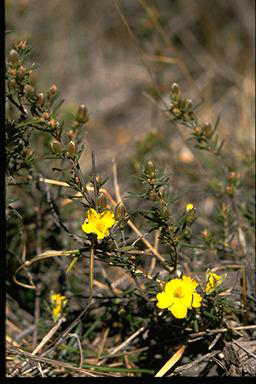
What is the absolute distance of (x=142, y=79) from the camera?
3.20 m

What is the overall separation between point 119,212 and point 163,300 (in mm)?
276

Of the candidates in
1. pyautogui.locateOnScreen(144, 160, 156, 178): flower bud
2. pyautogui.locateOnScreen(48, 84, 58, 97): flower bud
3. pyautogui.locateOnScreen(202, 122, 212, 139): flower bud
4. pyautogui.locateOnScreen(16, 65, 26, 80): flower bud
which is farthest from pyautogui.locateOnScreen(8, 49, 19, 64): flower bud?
pyautogui.locateOnScreen(202, 122, 212, 139): flower bud

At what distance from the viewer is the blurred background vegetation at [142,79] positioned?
8.77ft

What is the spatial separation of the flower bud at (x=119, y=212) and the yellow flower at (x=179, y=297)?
232 millimetres

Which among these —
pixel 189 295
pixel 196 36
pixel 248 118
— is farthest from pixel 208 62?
pixel 189 295

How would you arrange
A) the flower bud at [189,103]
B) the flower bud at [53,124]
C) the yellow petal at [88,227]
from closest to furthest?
the yellow petal at [88,227] → the flower bud at [53,124] → the flower bud at [189,103]

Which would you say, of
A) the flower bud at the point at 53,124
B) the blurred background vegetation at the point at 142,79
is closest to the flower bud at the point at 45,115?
the flower bud at the point at 53,124

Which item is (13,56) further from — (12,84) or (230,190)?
(230,190)

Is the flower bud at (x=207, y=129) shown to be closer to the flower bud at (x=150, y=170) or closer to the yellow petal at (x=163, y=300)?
the flower bud at (x=150, y=170)

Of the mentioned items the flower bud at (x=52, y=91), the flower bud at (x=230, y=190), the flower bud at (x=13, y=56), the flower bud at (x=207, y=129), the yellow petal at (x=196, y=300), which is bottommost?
the yellow petal at (x=196, y=300)

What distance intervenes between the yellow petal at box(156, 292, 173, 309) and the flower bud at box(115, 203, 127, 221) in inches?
9.5

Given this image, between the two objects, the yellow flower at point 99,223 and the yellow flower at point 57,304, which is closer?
the yellow flower at point 99,223

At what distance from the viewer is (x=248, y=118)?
335 cm

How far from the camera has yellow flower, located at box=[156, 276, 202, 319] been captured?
147 centimetres
